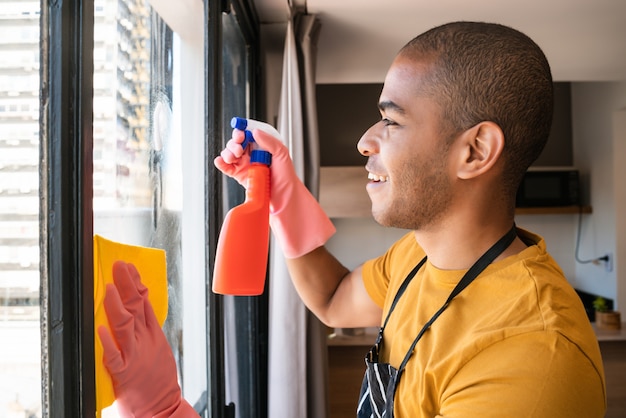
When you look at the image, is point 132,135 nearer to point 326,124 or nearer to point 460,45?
point 460,45

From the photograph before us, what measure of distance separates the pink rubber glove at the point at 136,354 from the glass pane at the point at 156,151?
58mm

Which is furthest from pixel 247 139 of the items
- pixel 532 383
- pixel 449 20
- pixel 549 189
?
pixel 549 189

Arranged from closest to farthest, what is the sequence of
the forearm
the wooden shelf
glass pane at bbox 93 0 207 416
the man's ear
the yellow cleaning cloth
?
the yellow cleaning cloth, glass pane at bbox 93 0 207 416, the man's ear, the forearm, the wooden shelf

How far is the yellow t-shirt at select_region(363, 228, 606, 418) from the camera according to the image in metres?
0.83

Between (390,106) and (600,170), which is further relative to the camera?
(600,170)

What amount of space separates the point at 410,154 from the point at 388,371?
40 cm

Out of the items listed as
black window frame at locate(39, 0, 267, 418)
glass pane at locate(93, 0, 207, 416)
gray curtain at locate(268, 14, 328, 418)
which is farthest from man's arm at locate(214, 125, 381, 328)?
gray curtain at locate(268, 14, 328, 418)

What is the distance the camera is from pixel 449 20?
2594 millimetres

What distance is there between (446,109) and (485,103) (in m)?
0.07

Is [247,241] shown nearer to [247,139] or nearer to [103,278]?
[247,139]

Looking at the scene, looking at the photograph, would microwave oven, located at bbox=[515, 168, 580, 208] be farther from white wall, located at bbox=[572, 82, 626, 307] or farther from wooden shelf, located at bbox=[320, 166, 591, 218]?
wooden shelf, located at bbox=[320, 166, 591, 218]

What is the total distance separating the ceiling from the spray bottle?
4.31 feet

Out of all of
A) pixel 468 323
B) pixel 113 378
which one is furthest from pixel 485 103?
pixel 113 378

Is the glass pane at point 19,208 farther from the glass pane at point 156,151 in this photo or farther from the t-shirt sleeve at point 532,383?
the t-shirt sleeve at point 532,383
